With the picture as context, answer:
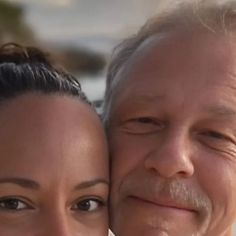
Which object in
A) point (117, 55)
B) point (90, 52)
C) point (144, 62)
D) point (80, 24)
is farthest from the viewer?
point (80, 24)

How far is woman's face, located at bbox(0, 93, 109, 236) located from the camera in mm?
1101

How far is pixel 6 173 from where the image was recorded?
110 cm

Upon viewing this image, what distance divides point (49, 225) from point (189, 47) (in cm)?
45

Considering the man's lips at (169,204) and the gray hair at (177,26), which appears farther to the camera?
the gray hair at (177,26)

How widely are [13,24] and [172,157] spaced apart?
11.2 feet

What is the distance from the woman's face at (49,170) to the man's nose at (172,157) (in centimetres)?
10

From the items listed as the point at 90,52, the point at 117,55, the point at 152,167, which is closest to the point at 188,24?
the point at 117,55

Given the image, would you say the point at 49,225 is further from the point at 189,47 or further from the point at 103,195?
the point at 189,47

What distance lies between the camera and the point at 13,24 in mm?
4434

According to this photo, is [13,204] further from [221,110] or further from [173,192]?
[221,110]

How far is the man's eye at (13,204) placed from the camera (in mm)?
1109

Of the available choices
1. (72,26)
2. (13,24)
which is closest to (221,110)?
(13,24)

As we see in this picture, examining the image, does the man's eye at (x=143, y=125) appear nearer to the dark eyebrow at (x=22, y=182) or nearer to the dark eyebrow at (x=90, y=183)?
the dark eyebrow at (x=90, y=183)

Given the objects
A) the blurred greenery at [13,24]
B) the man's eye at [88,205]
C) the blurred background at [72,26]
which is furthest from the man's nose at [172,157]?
the blurred greenery at [13,24]
